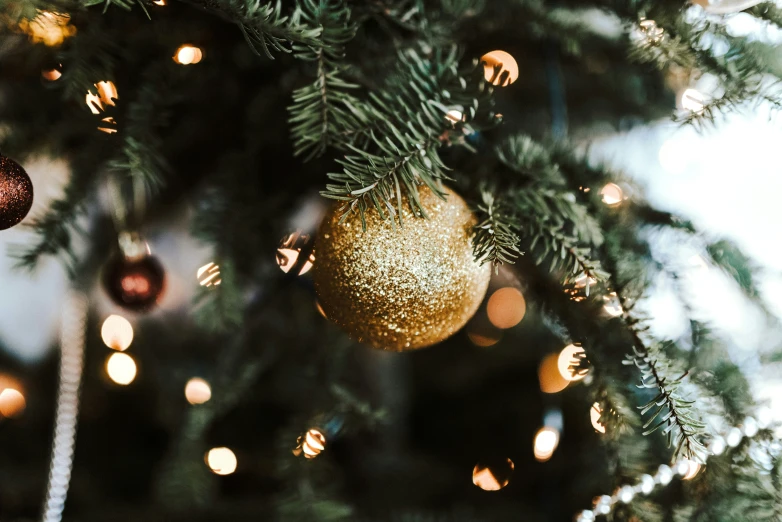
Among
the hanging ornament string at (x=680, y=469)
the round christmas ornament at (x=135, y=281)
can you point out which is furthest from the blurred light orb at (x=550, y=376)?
the round christmas ornament at (x=135, y=281)

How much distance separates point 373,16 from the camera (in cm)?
35

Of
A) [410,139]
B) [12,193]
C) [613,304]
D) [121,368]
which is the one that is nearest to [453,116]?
[410,139]

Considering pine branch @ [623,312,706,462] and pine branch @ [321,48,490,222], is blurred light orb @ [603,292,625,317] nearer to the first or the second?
pine branch @ [623,312,706,462]

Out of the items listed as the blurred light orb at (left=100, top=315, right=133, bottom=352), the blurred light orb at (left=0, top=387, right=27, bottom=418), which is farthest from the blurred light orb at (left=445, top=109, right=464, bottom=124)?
the blurred light orb at (left=0, top=387, right=27, bottom=418)

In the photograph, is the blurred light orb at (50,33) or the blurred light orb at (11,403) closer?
the blurred light orb at (50,33)

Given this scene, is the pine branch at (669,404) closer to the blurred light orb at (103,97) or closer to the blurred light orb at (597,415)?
the blurred light orb at (597,415)

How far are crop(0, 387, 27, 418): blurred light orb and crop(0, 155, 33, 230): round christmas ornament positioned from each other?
490 mm

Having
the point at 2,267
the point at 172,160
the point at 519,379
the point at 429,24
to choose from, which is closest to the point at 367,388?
the point at 519,379

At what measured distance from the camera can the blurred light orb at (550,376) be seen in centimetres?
59

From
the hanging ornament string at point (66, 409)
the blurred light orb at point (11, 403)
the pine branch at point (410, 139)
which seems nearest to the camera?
the pine branch at point (410, 139)

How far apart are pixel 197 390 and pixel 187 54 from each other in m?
0.37

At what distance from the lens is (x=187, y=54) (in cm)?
38

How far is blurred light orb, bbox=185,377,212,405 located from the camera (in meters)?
0.56

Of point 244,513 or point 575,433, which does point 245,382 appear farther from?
point 575,433
